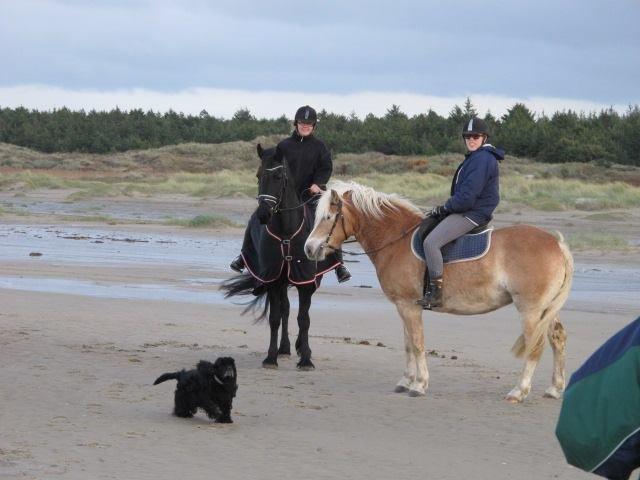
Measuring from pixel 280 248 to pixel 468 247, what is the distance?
226cm

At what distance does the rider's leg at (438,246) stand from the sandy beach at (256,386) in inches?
32.9

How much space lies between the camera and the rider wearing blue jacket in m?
9.59

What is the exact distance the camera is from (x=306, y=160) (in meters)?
11.6

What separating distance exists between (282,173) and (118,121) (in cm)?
6602

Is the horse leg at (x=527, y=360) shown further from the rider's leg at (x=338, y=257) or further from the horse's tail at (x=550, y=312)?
the rider's leg at (x=338, y=257)

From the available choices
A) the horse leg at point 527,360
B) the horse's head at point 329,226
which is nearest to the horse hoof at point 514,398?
the horse leg at point 527,360

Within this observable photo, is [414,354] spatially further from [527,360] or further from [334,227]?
[334,227]

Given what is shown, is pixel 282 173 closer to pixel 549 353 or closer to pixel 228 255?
pixel 549 353

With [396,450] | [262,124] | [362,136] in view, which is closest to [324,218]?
[396,450]

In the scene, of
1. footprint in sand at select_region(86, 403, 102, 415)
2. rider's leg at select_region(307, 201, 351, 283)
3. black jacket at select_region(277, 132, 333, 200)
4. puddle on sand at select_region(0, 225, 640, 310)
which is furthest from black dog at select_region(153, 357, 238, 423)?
puddle on sand at select_region(0, 225, 640, 310)

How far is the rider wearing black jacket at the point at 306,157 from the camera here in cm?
1150

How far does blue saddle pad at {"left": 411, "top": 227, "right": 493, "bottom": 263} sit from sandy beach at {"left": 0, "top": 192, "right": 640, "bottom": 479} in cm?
116

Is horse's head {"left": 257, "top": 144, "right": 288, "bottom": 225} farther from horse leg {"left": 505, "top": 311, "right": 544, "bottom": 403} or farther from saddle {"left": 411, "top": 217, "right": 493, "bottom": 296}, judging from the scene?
horse leg {"left": 505, "top": 311, "right": 544, "bottom": 403}

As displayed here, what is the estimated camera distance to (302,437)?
25.8ft
